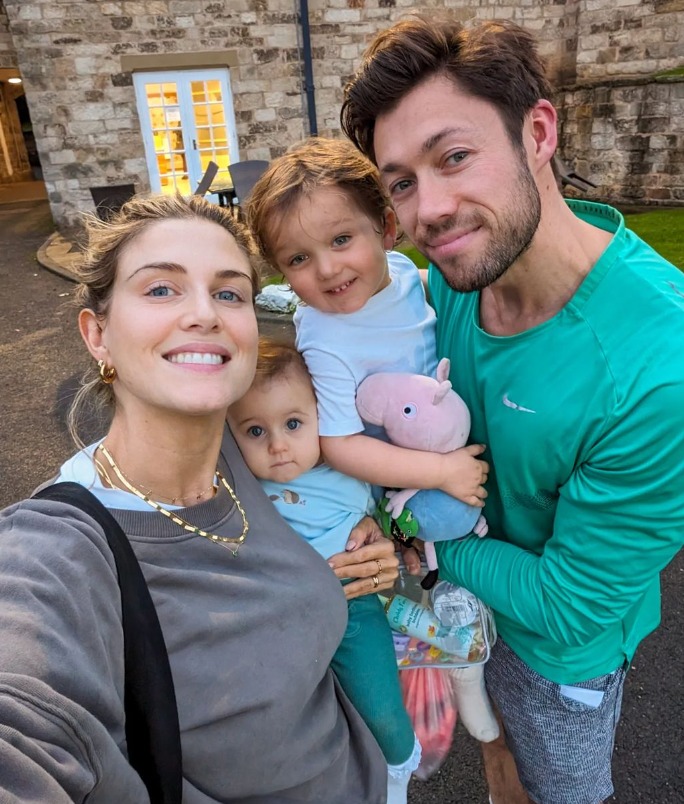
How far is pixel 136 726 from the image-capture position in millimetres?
1049

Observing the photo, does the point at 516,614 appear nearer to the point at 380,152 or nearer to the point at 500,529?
the point at 500,529

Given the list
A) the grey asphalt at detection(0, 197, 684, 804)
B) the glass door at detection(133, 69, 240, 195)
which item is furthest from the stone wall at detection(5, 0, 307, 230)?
the grey asphalt at detection(0, 197, 684, 804)

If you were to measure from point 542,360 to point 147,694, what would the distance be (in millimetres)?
1100

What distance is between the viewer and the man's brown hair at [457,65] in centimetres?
148

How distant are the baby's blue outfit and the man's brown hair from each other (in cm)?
102

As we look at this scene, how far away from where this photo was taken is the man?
1.33 meters

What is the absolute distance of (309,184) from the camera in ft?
5.85

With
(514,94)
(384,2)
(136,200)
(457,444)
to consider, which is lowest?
(457,444)

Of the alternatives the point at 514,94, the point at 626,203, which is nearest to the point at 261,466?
the point at 514,94

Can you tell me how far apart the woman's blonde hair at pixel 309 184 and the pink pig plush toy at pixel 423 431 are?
→ 1.80ft

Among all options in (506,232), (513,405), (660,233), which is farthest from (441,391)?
(660,233)

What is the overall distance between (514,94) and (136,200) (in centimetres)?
100

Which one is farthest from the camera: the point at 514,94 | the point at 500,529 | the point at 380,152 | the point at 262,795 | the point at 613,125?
the point at 613,125

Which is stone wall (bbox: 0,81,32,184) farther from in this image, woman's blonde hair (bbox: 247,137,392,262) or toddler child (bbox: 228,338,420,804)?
toddler child (bbox: 228,338,420,804)
